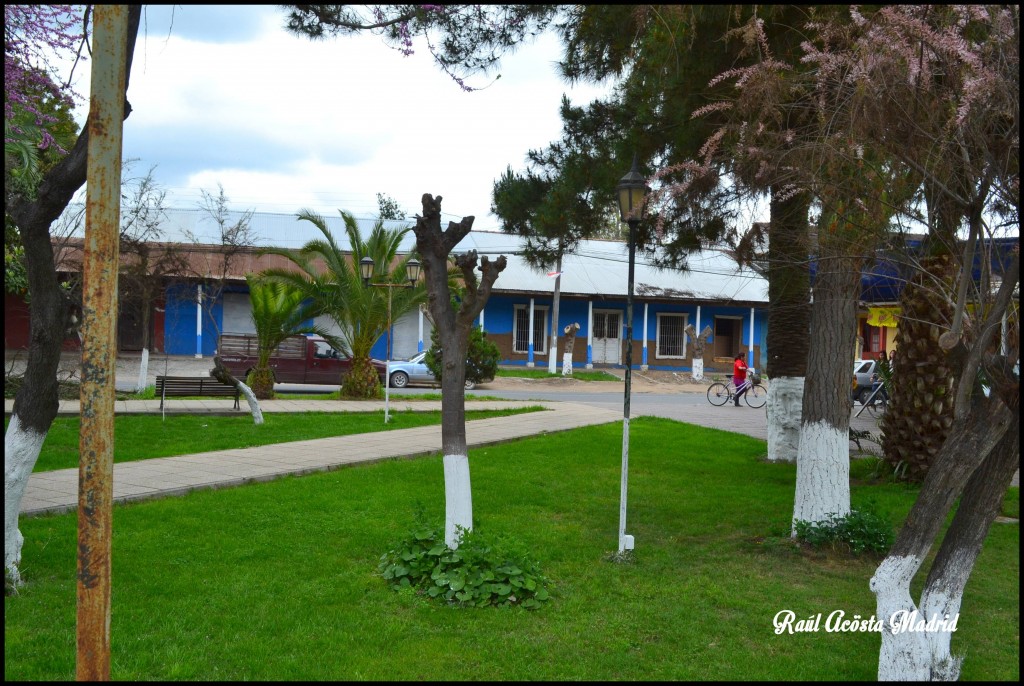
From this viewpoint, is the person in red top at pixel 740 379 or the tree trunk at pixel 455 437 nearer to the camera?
the tree trunk at pixel 455 437

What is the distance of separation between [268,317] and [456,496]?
14.0 meters

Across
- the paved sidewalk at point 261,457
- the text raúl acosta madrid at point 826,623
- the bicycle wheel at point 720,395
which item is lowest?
the text raúl acosta madrid at point 826,623

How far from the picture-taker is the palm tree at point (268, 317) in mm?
18469

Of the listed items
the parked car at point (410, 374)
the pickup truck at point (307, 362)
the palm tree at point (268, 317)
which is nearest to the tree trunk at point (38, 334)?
the palm tree at point (268, 317)

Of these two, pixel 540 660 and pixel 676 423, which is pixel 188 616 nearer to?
pixel 540 660

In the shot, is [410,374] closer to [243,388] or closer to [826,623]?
[243,388]

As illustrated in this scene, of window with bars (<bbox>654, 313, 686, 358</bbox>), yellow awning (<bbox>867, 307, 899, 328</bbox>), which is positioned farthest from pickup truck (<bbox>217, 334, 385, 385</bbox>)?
window with bars (<bbox>654, 313, 686, 358</bbox>)

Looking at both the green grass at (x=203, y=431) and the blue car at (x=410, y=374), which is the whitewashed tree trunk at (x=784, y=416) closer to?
the green grass at (x=203, y=431)

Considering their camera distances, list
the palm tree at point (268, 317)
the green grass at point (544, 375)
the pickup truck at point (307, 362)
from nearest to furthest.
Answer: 1. the palm tree at point (268, 317)
2. the pickup truck at point (307, 362)
3. the green grass at point (544, 375)

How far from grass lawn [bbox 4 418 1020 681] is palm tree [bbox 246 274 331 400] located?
10.5 m

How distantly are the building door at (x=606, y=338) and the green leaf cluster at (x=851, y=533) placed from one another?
27869mm

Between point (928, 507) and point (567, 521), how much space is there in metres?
3.97

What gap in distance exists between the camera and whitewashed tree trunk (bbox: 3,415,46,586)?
500 cm

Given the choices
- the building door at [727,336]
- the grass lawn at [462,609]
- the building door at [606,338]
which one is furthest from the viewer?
the building door at [727,336]
